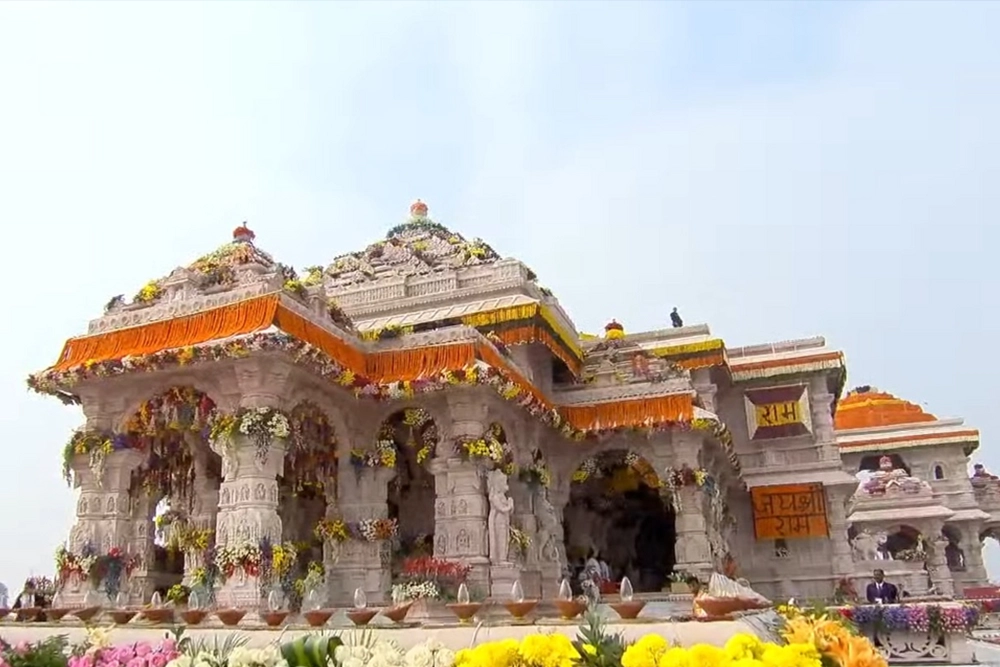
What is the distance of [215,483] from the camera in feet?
50.3

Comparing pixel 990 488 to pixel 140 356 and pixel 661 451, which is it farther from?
pixel 140 356

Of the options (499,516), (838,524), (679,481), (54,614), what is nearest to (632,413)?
(679,481)

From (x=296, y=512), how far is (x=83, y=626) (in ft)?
32.0

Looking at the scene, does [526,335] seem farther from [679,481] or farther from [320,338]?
[320,338]

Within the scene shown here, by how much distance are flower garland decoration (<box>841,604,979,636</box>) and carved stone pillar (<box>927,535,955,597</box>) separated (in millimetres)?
16391

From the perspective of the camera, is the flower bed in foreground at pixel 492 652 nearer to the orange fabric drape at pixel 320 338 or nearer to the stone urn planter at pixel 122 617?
the stone urn planter at pixel 122 617

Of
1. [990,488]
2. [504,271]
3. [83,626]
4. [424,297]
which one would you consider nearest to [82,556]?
[83,626]

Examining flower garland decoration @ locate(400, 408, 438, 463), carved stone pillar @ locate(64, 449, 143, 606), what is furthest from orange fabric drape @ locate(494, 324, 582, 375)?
carved stone pillar @ locate(64, 449, 143, 606)

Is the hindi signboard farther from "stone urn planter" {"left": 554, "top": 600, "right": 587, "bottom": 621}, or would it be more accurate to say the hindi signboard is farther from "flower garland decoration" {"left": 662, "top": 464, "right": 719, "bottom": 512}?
"stone urn planter" {"left": 554, "top": 600, "right": 587, "bottom": 621}

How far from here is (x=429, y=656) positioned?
441cm

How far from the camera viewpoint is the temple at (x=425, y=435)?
12375 mm

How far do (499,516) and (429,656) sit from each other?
924 cm

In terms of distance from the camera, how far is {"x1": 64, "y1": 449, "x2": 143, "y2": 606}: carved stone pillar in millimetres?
12781

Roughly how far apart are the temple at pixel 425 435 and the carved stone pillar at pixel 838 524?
53mm
